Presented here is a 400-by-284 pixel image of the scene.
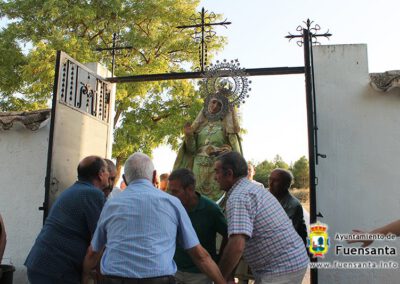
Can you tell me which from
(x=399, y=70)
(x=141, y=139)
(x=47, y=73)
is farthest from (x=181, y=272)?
(x=141, y=139)

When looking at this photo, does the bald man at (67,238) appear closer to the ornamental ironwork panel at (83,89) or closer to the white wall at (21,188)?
the ornamental ironwork panel at (83,89)

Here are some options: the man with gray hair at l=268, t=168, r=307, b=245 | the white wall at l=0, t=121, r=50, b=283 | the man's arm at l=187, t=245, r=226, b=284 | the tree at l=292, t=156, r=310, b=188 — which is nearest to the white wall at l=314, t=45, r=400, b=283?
the man with gray hair at l=268, t=168, r=307, b=245

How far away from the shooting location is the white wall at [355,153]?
15.4 feet

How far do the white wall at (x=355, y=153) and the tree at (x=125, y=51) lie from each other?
6187 millimetres

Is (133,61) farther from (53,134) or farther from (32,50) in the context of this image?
(53,134)

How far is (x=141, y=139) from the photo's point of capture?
469 inches

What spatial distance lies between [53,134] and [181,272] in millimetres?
2316

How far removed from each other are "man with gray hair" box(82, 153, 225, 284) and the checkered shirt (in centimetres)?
35

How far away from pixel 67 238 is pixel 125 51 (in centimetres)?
959

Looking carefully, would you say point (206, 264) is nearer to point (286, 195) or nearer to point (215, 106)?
point (286, 195)

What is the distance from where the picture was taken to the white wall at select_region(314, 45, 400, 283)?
15.4ft

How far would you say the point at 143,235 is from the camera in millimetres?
2141

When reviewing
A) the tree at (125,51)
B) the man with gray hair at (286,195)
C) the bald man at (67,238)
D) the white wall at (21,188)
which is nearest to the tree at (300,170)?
the tree at (125,51)

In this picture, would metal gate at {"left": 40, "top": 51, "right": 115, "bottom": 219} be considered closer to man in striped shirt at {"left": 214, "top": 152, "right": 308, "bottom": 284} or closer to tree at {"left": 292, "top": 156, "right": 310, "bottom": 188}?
man in striped shirt at {"left": 214, "top": 152, "right": 308, "bottom": 284}
